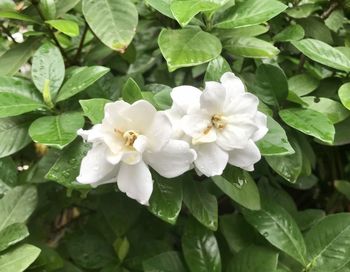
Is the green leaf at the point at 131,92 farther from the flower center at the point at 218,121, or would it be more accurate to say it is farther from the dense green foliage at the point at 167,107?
the flower center at the point at 218,121

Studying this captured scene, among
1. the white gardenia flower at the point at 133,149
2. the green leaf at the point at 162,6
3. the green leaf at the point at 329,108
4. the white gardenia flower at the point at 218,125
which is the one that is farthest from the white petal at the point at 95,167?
the green leaf at the point at 329,108

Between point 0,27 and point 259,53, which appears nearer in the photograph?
point 259,53

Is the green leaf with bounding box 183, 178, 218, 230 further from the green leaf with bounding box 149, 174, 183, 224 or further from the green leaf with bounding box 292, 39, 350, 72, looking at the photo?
the green leaf with bounding box 292, 39, 350, 72

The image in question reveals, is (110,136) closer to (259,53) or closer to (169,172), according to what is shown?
(169,172)

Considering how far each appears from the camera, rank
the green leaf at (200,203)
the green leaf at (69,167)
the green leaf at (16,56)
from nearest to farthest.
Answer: the green leaf at (69,167)
the green leaf at (200,203)
the green leaf at (16,56)

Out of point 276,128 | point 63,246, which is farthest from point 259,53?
point 63,246

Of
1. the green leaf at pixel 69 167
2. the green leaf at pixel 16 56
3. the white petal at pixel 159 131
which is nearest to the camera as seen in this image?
the white petal at pixel 159 131

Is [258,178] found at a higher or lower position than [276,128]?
lower

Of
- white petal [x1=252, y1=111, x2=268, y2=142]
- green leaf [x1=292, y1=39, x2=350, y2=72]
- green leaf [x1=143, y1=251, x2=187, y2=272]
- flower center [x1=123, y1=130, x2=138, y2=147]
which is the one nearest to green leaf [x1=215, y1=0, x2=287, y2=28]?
green leaf [x1=292, y1=39, x2=350, y2=72]
